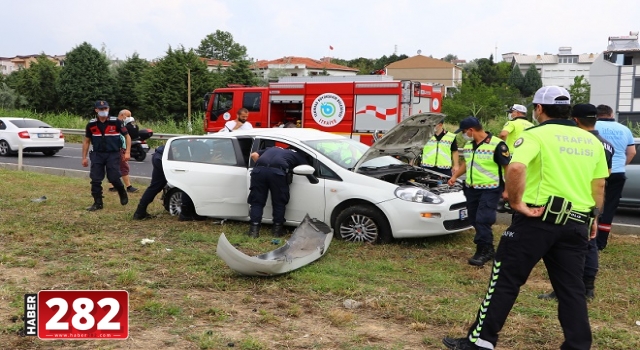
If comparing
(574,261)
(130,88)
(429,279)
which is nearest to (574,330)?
(574,261)

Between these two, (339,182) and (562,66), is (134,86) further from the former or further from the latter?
(562,66)

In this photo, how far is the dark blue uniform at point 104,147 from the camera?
362 inches

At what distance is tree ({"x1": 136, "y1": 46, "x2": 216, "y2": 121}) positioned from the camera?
46.8 meters

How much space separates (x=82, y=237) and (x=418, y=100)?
38.1ft

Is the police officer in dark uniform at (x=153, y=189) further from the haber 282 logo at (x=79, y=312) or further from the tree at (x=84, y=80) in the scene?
the tree at (x=84, y=80)

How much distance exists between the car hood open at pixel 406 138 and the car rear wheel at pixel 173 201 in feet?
9.17

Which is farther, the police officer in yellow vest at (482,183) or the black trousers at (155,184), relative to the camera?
the black trousers at (155,184)

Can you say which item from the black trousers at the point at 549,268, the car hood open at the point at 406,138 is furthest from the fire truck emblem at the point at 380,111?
the black trousers at the point at 549,268

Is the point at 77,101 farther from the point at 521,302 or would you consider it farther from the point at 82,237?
the point at 521,302

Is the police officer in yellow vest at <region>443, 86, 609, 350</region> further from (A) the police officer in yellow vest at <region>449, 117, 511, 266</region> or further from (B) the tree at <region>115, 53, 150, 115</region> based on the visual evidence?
(B) the tree at <region>115, 53, 150, 115</region>

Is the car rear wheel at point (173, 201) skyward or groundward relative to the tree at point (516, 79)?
groundward

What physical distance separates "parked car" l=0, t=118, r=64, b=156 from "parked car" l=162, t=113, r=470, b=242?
12798 millimetres

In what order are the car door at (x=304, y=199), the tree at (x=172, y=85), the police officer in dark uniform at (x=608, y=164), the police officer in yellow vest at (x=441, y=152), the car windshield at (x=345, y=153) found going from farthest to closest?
the tree at (x=172, y=85) < the police officer in yellow vest at (x=441, y=152) < the car windshield at (x=345, y=153) < the car door at (x=304, y=199) < the police officer in dark uniform at (x=608, y=164)

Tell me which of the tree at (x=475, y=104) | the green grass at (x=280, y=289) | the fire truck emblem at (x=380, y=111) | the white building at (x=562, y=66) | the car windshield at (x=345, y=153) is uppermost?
the white building at (x=562, y=66)
